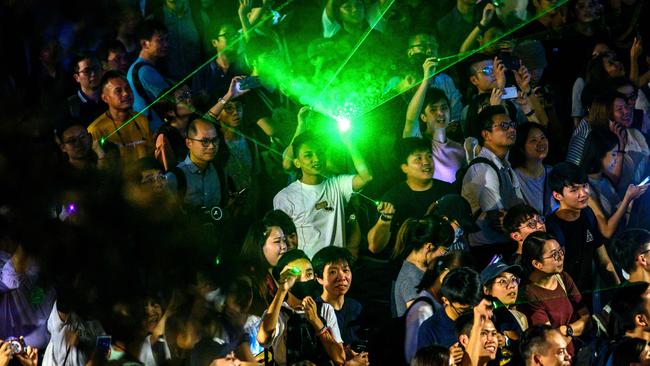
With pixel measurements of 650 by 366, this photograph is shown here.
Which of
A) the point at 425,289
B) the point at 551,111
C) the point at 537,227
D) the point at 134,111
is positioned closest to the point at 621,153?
the point at 551,111

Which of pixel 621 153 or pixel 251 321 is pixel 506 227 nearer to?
pixel 621 153

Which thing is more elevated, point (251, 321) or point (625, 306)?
point (251, 321)

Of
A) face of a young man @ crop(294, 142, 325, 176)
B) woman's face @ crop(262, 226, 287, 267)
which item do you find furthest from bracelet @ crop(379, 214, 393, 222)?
woman's face @ crop(262, 226, 287, 267)

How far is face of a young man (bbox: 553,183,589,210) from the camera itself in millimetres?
7668

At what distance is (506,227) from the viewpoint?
24.3ft

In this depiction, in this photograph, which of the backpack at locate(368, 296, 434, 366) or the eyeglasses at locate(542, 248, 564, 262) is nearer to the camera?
the backpack at locate(368, 296, 434, 366)

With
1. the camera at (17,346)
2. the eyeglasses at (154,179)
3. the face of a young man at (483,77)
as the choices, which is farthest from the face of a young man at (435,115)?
the camera at (17,346)

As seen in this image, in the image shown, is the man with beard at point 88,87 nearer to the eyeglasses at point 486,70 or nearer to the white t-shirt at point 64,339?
the white t-shirt at point 64,339

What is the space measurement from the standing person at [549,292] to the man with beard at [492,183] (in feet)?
0.73

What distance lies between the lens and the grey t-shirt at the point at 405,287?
276 inches

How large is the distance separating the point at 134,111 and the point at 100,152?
33 centimetres

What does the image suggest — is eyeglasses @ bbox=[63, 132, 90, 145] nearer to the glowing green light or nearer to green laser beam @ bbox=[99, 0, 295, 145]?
green laser beam @ bbox=[99, 0, 295, 145]

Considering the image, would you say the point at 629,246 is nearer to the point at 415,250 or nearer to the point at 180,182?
the point at 415,250

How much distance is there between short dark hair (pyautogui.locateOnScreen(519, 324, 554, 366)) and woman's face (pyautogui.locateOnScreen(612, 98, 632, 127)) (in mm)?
1993
